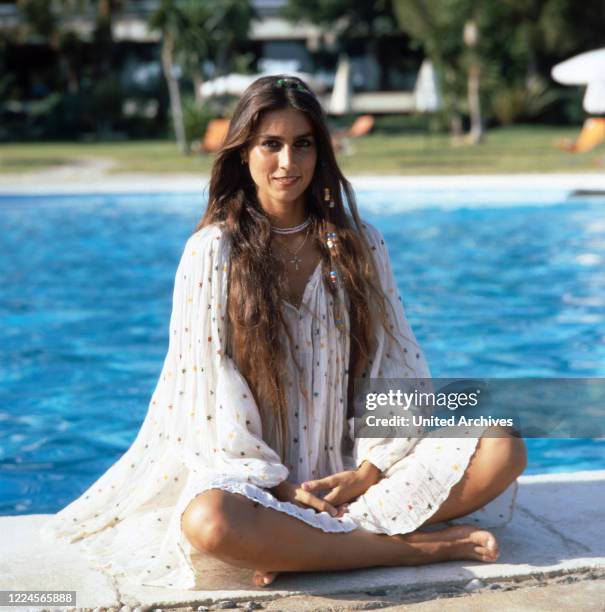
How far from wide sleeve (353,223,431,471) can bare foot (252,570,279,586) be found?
1.58 ft

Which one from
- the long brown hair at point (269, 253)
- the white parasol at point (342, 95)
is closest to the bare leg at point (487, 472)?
the long brown hair at point (269, 253)

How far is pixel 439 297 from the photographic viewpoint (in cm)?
905

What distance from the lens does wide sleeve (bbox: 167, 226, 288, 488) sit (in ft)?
10.0

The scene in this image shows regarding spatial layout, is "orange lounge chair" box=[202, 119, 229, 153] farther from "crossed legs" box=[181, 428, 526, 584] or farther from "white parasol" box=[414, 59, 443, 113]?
"crossed legs" box=[181, 428, 526, 584]

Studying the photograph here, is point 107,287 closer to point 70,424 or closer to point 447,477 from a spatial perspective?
point 70,424

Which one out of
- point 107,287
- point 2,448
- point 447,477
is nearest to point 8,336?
point 107,287

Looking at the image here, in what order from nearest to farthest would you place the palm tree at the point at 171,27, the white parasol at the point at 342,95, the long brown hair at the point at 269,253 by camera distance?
the long brown hair at the point at 269,253 → the palm tree at the point at 171,27 → the white parasol at the point at 342,95

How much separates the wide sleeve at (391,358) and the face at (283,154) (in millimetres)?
281

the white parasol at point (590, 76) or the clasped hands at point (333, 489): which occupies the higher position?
the white parasol at point (590, 76)

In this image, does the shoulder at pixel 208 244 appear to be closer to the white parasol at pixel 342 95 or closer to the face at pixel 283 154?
the face at pixel 283 154

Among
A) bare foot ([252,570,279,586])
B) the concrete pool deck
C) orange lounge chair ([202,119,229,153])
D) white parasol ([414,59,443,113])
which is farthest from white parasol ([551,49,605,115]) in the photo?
bare foot ([252,570,279,586])

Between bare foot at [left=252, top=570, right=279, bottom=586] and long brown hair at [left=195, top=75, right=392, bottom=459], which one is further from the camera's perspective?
long brown hair at [left=195, top=75, right=392, bottom=459]

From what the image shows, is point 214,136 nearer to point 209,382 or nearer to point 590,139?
point 590,139

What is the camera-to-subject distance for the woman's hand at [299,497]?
9.97ft
